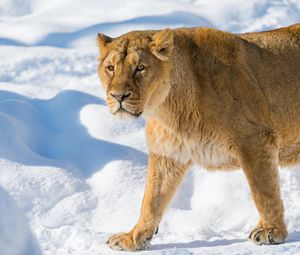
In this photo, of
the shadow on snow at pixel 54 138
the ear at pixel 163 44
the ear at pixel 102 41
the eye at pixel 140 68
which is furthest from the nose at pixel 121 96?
the shadow on snow at pixel 54 138

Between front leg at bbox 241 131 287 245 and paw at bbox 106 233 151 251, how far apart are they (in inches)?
27.3

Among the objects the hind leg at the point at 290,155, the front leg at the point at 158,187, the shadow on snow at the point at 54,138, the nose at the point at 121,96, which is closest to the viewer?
the nose at the point at 121,96

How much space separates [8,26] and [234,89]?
641 centimetres

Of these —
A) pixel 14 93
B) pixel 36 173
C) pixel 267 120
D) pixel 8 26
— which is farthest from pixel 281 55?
pixel 8 26

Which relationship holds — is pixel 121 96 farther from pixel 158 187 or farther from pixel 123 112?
pixel 158 187

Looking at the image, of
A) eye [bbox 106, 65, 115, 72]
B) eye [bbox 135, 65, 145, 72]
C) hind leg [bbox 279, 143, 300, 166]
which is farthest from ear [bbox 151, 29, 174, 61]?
hind leg [bbox 279, 143, 300, 166]

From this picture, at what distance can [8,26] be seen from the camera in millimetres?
11000

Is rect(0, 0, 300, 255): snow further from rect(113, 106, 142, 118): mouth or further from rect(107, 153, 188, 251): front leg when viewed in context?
rect(113, 106, 142, 118): mouth

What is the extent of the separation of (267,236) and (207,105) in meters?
0.89

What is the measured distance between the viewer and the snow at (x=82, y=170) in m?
5.26

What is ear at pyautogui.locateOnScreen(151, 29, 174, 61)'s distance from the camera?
5.07 metres

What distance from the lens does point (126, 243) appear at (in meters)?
5.19

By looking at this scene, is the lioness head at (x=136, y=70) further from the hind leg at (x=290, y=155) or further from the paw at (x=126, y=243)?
the hind leg at (x=290, y=155)

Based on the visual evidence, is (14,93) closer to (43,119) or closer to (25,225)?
(43,119)
